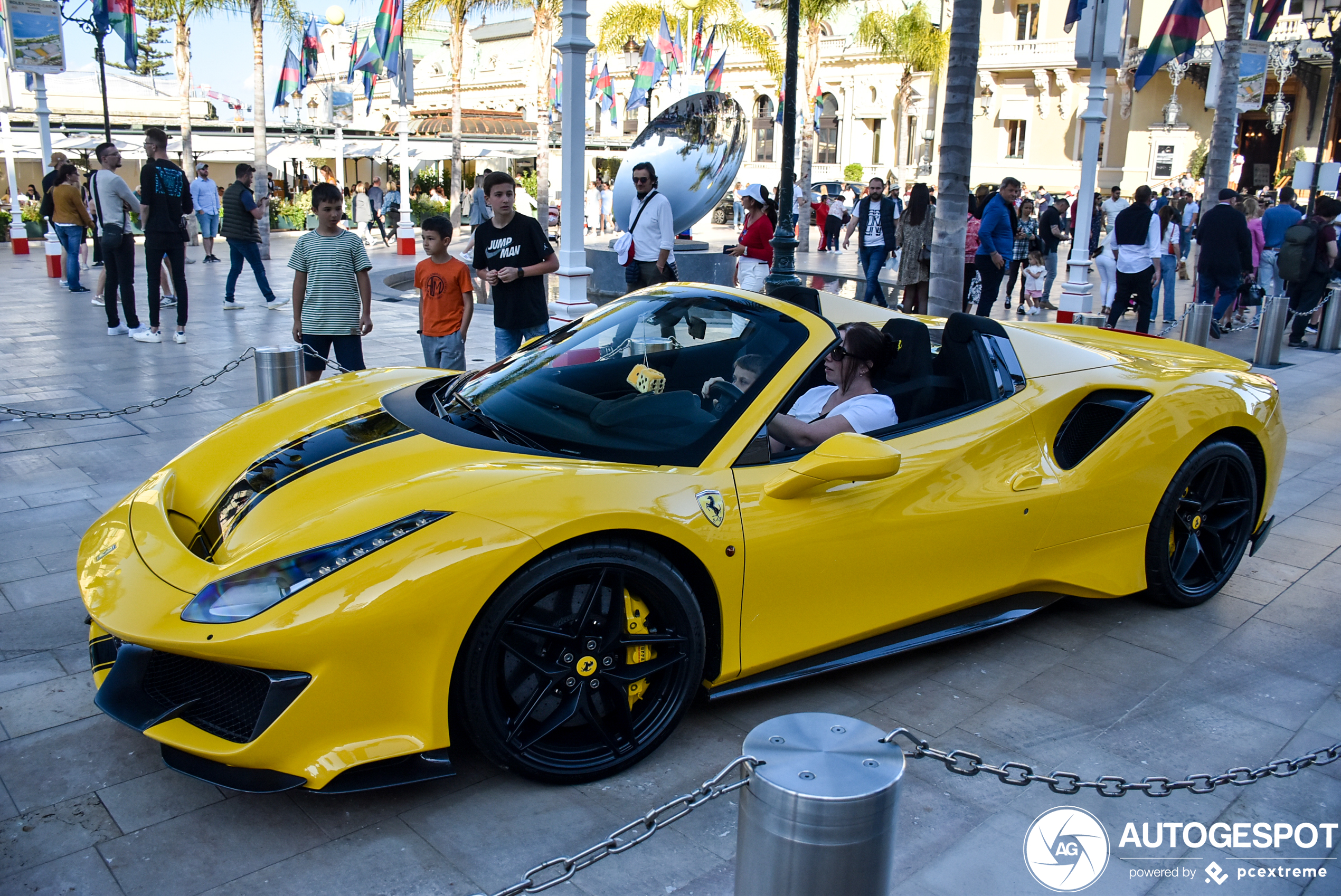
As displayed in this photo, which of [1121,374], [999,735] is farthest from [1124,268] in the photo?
[999,735]

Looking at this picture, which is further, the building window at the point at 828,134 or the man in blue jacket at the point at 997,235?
the building window at the point at 828,134

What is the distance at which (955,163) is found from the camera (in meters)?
9.13

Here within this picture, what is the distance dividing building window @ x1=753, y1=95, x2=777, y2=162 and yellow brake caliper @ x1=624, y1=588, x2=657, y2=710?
206ft

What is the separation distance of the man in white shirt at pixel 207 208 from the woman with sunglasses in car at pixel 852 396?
57.9ft

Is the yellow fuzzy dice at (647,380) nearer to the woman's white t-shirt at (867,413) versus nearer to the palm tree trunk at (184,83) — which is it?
the woman's white t-shirt at (867,413)

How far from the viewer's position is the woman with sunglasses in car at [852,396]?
11.6 feet

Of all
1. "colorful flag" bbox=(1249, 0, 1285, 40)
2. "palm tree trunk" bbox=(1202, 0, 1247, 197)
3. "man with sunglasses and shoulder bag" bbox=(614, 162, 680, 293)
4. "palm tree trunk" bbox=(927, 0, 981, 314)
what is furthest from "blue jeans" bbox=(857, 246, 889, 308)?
"colorful flag" bbox=(1249, 0, 1285, 40)

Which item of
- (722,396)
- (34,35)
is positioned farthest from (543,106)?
(722,396)

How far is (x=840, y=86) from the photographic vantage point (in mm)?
58031

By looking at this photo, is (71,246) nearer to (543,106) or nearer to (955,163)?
(955,163)

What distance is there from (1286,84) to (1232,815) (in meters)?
52.9

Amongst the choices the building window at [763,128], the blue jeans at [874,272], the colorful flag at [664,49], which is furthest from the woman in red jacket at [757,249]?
the building window at [763,128]

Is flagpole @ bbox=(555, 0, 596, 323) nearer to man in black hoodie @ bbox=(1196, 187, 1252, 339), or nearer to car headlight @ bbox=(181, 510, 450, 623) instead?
car headlight @ bbox=(181, 510, 450, 623)

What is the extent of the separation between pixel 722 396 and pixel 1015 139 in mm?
54520
